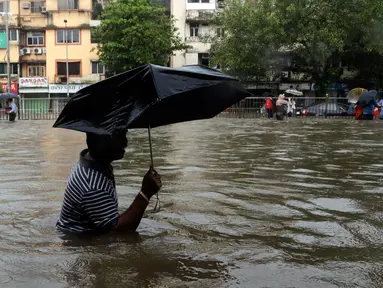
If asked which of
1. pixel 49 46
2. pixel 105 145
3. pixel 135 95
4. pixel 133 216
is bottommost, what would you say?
pixel 133 216

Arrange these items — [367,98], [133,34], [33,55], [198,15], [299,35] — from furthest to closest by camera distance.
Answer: [33,55]
[198,15]
[133,34]
[299,35]
[367,98]

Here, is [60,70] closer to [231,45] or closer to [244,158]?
[231,45]

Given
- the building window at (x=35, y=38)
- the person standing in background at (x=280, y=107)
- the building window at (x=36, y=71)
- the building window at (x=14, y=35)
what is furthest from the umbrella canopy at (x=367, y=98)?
the building window at (x=14, y=35)

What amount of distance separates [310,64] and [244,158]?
27.0 meters

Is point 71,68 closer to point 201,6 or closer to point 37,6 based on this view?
point 37,6

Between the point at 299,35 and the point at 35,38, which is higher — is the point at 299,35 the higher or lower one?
the lower one

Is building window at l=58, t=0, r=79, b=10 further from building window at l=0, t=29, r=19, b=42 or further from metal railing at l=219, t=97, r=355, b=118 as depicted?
metal railing at l=219, t=97, r=355, b=118

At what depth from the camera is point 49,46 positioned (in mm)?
44344

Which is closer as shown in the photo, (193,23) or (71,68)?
(193,23)

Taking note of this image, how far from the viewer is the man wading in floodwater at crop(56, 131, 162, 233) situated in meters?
3.55

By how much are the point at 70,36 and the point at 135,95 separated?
4311 cm

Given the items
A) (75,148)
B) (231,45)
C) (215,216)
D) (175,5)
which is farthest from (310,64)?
(215,216)

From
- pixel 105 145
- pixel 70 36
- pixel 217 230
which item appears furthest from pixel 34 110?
pixel 105 145

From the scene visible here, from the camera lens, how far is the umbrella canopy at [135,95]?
3357 mm
